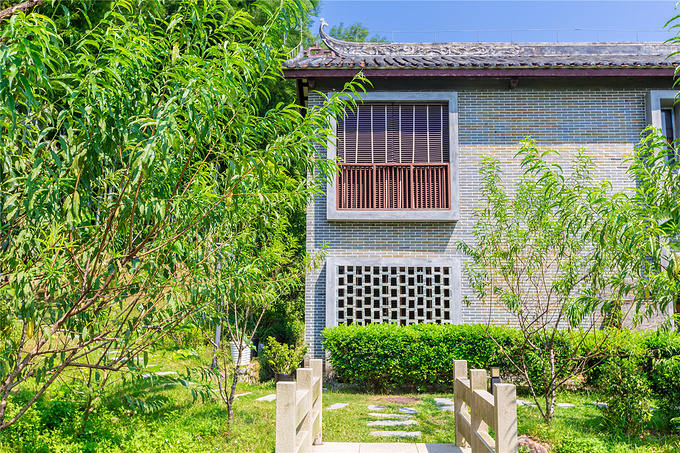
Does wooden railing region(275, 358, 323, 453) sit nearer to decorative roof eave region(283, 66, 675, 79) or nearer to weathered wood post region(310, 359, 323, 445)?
weathered wood post region(310, 359, 323, 445)

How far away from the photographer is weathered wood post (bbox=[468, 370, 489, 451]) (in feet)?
14.0

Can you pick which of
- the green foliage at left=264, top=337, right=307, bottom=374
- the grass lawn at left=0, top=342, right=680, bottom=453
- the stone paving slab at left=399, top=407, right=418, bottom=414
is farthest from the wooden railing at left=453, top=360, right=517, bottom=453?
the green foliage at left=264, top=337, right=307, bottom=374

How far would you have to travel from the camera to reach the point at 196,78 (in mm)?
2770

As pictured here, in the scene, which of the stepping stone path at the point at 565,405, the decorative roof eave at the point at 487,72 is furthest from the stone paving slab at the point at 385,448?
the decorative roof eave at the point at 487,72

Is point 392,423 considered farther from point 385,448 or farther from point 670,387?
point 670,387

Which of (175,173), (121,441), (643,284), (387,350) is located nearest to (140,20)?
(175,173)

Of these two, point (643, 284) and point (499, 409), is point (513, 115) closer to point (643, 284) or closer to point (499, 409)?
point (643, 284)

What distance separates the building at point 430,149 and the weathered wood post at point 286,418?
6158mm

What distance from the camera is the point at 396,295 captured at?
34.1 feet

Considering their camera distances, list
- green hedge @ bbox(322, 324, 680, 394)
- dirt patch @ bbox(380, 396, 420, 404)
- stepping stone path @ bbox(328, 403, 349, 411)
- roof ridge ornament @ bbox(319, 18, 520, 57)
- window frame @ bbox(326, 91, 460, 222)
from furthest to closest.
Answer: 1. roof ridge ornament @ bbox(319, 18, 520, 57)
2. window frame @ bbox(326, 91, 460, 222)
3. green hedge @ bbox(322, 324, 680, 394)
4. dirt patch @ bbox(380, 396, 420, 404)
5. stepping stone path @ bbox(328, 403, 349, 411)

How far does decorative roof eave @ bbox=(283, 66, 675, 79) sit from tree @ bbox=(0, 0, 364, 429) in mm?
6220

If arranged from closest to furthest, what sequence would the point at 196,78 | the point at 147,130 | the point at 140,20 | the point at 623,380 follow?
the point at 196,78
the point at 140,20
the point at 147,130
the point at 623,380

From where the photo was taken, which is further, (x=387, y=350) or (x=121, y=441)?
(x=387, y=350)

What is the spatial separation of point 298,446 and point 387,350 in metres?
5.13
